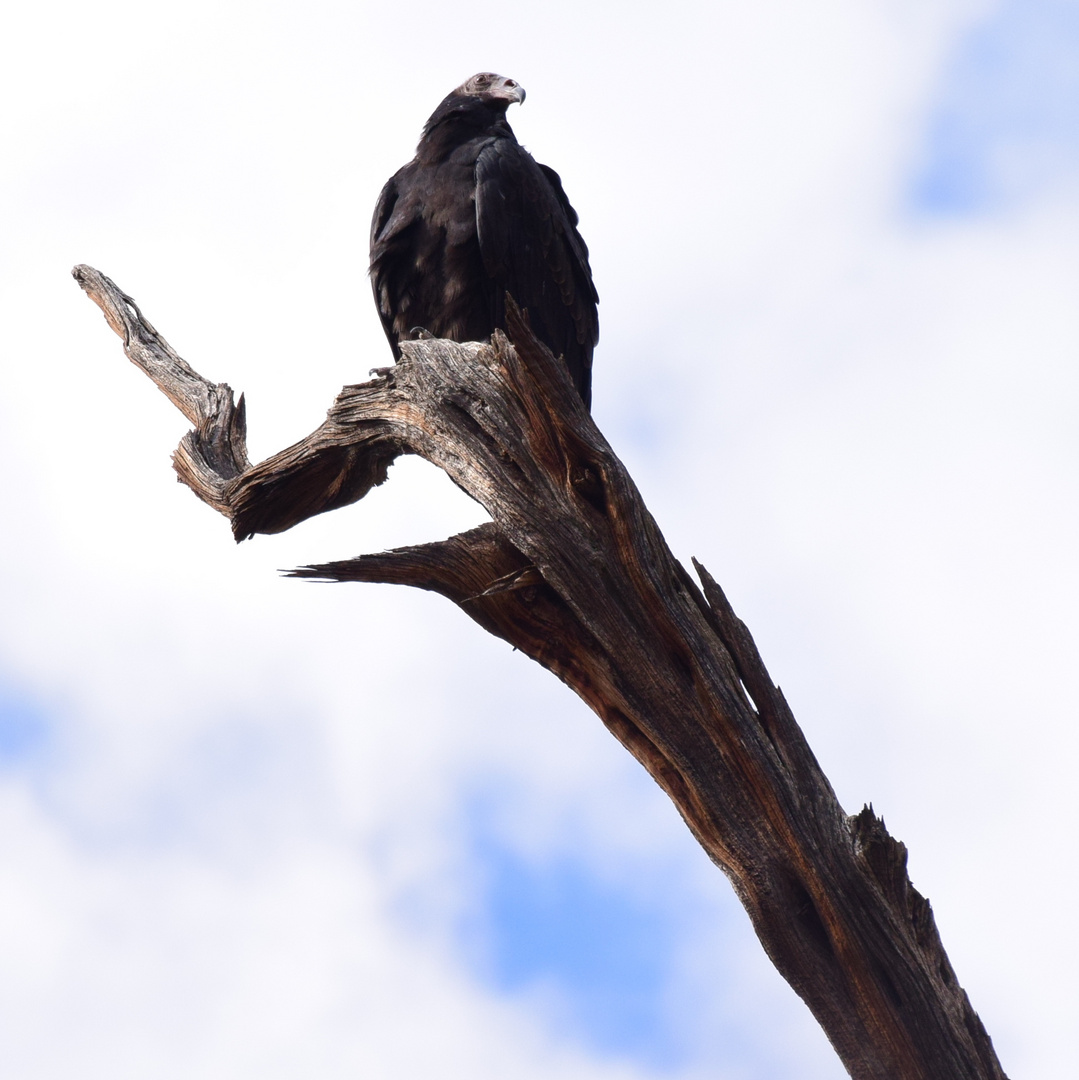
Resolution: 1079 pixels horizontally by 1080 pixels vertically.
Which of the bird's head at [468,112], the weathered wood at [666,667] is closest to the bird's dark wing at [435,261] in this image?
the bird's head at [468,112]

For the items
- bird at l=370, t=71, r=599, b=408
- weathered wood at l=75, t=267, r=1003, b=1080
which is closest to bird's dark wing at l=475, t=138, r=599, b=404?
bird at l=370, t=71, r=599, b=408

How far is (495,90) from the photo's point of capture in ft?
20.5

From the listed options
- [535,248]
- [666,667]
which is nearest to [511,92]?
[535,248]

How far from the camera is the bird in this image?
523 centimetres

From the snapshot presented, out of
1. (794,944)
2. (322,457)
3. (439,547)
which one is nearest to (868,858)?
(794,944)

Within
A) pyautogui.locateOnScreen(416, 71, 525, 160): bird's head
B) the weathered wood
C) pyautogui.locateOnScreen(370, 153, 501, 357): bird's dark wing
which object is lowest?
the weathered wood

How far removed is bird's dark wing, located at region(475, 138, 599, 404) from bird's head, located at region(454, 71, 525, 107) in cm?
60

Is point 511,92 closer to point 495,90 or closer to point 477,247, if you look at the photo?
point 495,90

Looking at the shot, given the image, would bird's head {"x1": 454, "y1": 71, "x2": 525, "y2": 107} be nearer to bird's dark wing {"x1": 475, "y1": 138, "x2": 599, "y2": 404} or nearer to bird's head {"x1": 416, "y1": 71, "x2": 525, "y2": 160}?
bird's head {"x1": 416, "y1": 71, "x2": 525, "y2": 160}

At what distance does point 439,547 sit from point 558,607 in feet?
1.31

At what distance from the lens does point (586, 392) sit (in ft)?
20.2

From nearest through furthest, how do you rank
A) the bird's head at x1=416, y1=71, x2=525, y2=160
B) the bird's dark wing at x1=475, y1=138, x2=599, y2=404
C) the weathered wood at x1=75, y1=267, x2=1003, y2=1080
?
the weathered wood at x1=75, y1=267, x2=1003, y2=1080 → the bird's dark wing at x1=475, y1=138, x2=599, y2=404 → the bird's head at x1=416, y1=71, x2=525, y2=160

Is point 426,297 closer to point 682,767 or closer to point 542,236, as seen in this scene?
point 542,236

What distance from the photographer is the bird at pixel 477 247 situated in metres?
5.23
